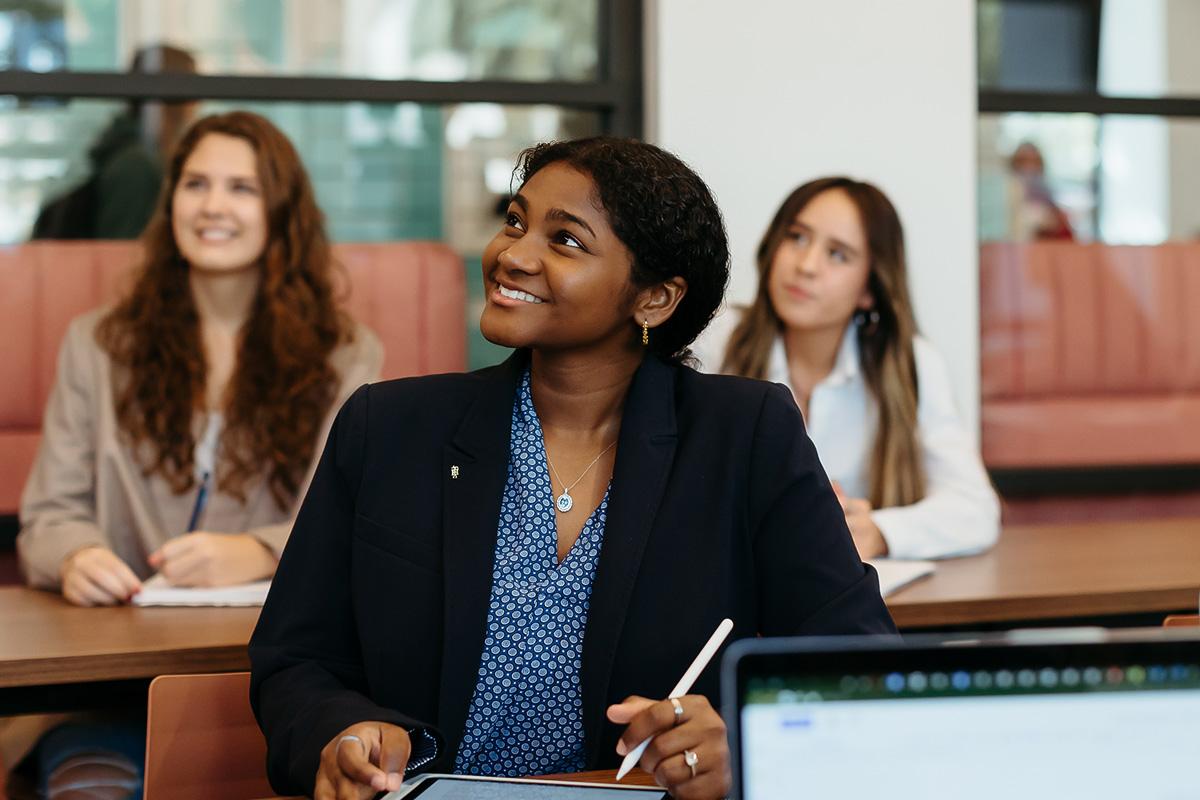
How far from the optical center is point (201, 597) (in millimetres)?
2199

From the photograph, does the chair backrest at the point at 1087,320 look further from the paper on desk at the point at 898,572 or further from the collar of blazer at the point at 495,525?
the collar of blazer at the point at 495,525

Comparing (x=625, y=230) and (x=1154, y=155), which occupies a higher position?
(x=1154, y=155)

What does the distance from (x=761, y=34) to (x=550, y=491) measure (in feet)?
6.80

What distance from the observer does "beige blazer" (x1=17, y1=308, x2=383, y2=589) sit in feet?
8.62

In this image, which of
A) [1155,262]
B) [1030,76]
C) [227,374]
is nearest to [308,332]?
[227,374]

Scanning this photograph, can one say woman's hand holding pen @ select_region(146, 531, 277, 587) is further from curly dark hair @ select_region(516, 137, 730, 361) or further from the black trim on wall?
the black trim on wall

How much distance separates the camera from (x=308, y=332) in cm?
281

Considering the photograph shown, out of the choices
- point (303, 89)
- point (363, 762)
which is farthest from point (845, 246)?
point (363, 762)

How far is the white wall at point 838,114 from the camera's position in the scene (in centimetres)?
338

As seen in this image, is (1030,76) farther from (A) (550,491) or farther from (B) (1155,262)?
(A) (550,491)

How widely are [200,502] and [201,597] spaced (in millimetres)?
555

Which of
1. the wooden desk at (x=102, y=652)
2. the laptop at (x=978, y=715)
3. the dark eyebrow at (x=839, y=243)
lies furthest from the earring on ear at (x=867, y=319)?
the laptop at (x=978, y=715)

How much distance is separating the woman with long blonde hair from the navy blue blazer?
4.35 feet

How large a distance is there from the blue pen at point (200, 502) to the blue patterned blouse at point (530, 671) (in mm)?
1303
